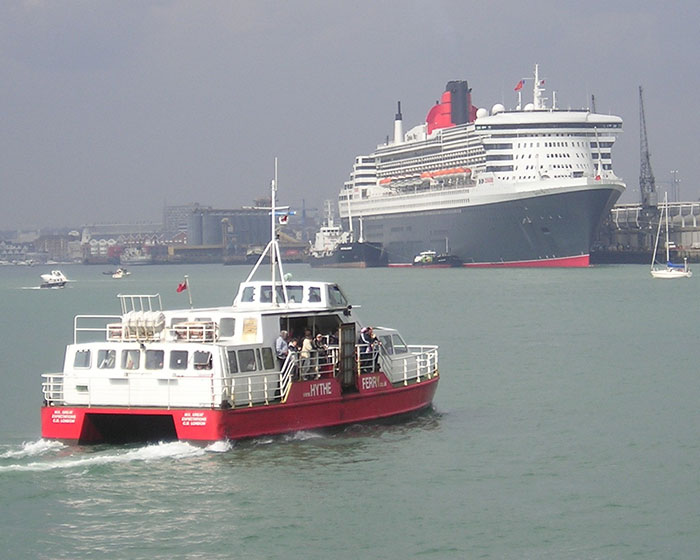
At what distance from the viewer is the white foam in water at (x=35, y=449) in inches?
873

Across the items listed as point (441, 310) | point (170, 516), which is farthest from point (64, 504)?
point (441, 310)

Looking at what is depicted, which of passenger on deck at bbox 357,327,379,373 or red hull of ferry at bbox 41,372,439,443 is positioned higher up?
passenger on deck at bbox 357,327,379,373

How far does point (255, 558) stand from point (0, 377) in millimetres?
19683

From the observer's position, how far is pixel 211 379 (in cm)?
2158

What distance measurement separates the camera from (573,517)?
60.5 feet

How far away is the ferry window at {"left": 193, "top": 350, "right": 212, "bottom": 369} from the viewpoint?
71.8 feet

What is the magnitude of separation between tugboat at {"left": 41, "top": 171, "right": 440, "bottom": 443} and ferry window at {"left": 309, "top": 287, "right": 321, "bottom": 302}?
28 centimetres

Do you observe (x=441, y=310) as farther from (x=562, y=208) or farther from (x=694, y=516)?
(x=562, y=208)

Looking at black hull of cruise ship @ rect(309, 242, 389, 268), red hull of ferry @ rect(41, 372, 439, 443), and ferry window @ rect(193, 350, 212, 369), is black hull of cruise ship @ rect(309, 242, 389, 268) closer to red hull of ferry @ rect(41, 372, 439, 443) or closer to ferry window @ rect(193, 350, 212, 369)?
red hull of ferry @ rect(41, 372, 439, 443)

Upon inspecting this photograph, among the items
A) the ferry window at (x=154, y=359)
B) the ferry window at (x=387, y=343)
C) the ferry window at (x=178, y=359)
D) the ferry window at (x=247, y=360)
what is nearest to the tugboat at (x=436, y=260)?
the ferry window at (x=387, y=343)

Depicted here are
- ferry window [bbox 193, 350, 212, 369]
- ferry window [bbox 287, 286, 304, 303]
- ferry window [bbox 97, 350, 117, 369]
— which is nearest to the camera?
ferry window [bbox 193, 350, 212, 369]

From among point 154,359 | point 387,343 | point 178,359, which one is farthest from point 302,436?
point 387,343

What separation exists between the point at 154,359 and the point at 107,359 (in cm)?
98

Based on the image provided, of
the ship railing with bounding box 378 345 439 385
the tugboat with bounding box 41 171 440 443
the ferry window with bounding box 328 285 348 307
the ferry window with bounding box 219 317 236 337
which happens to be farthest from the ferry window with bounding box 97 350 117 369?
the ship railing with bounding box 378 345 439 385
